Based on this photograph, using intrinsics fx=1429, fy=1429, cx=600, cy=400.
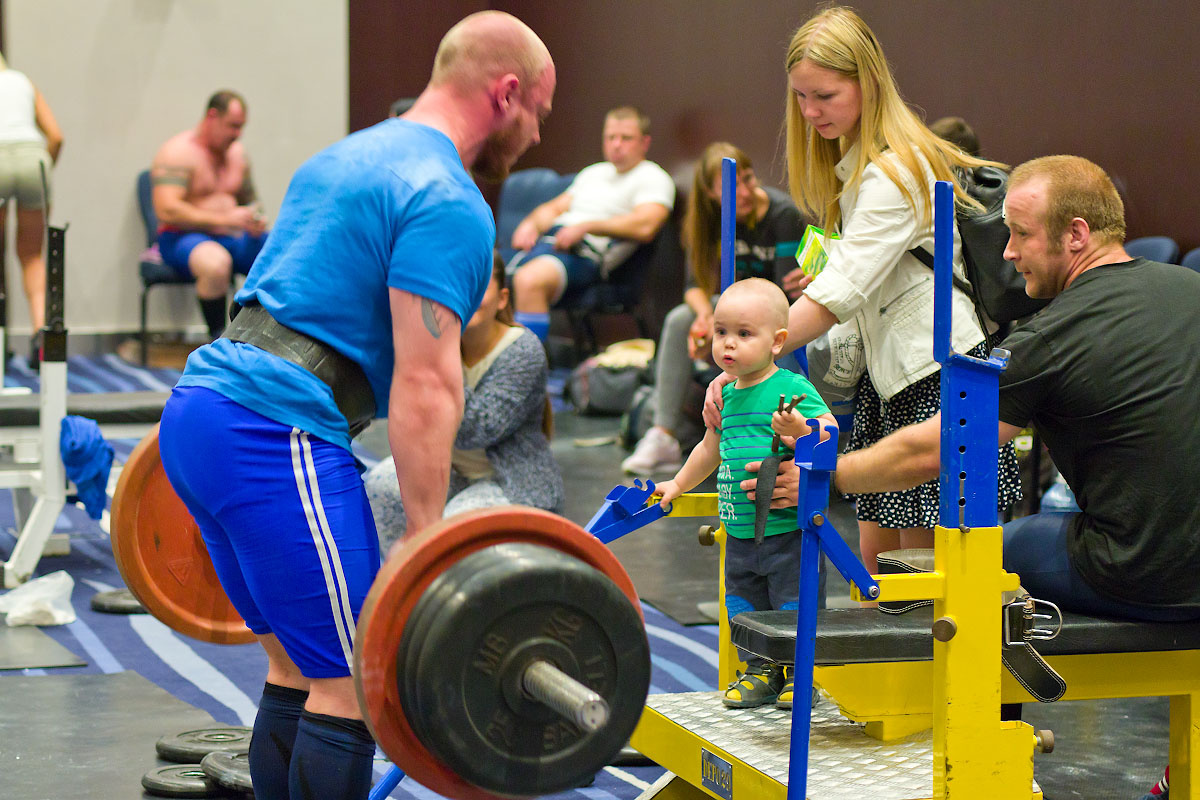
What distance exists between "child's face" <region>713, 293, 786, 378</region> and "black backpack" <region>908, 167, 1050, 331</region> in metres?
0.33

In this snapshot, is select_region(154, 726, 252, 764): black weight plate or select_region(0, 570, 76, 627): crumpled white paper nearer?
select_region(154, 726, 252, 764): black weight plate

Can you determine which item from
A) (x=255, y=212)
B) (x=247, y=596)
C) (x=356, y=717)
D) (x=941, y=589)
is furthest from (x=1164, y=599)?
(x=255, y=212)

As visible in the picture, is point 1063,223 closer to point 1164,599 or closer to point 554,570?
point 1164,599

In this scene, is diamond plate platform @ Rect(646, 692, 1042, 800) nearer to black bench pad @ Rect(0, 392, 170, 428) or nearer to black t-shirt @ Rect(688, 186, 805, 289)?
black bench pad @ Rect(0, 392, 170, 428)

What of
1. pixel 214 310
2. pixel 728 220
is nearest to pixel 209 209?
pixel 214 310

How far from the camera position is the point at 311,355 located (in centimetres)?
189

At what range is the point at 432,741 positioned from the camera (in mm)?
1618

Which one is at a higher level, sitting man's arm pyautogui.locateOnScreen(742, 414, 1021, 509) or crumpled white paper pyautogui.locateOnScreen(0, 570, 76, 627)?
sitting man's arm pyautogui.locateOnScreen(742, 414, 1021, 509)

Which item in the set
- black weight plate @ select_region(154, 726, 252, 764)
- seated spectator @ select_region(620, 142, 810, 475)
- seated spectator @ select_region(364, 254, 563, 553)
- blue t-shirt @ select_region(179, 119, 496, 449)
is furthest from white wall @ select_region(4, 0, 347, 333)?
blue t-shirt @ select_region(179, 119, 496, 449)

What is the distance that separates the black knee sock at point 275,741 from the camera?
2.03 meters

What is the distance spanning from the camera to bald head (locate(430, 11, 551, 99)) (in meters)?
1.93

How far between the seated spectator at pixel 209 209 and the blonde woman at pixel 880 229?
6.17 meters

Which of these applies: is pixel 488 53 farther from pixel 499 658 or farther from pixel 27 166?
pixel 27 166

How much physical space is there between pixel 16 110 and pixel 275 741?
4.93 meters
